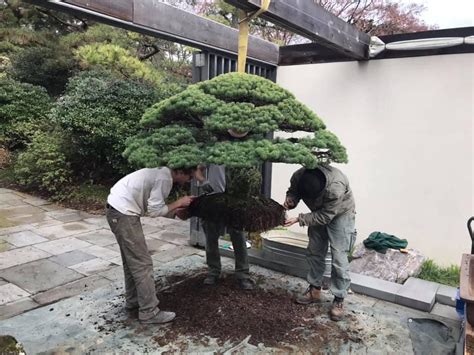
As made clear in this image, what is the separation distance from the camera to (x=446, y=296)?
11.7ft

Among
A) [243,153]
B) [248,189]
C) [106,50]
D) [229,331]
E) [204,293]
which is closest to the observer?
[243,153]

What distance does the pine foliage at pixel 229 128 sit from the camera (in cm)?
254

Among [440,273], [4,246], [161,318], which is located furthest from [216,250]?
[4,246]

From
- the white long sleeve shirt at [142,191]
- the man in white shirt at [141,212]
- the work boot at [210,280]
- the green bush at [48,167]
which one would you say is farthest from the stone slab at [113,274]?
the green bush at [48,167]

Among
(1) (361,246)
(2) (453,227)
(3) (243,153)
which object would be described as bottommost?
(1) (361,246)

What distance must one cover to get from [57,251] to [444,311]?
431 cm

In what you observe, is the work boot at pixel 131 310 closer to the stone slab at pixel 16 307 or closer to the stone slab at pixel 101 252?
the stone slab at pixel 16 307

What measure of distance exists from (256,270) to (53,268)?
7.27ft

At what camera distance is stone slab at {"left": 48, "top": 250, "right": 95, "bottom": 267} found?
4344mm

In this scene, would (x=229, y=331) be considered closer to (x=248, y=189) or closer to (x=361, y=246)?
(x=248, y=189)

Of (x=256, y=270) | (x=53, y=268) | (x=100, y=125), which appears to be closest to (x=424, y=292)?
(x=256, y=270)

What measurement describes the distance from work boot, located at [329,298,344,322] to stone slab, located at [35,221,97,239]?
394 centimetres

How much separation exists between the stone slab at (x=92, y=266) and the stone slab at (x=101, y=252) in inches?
5.0

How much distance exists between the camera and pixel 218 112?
8.55ft
